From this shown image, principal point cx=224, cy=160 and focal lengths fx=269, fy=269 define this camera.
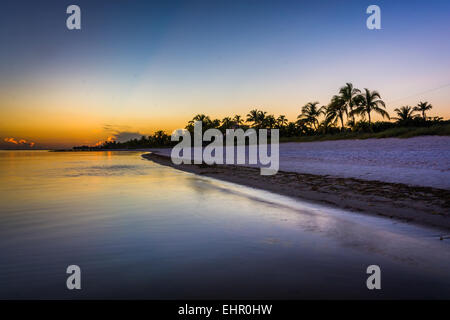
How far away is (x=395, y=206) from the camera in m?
8.37

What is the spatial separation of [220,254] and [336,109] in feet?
198

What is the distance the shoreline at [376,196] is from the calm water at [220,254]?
771 millimetres

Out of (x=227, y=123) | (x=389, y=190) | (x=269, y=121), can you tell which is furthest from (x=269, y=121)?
(x=389, y=190)

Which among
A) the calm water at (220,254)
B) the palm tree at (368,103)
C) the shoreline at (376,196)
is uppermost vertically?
the palm tree at (368,103)

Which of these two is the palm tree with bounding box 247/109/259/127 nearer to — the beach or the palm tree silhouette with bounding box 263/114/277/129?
the palm tree silhouette with bounding box 263/114/277/129

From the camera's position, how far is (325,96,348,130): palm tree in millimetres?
57125

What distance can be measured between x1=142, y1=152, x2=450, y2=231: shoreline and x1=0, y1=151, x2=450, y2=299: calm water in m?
0.77

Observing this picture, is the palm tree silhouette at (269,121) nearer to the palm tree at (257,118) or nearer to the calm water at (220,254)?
the palm tree at (257,118)

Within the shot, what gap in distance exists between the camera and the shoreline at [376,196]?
7.46 meters

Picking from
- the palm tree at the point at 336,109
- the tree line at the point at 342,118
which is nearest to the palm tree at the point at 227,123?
the tree line at the point at 342,118
